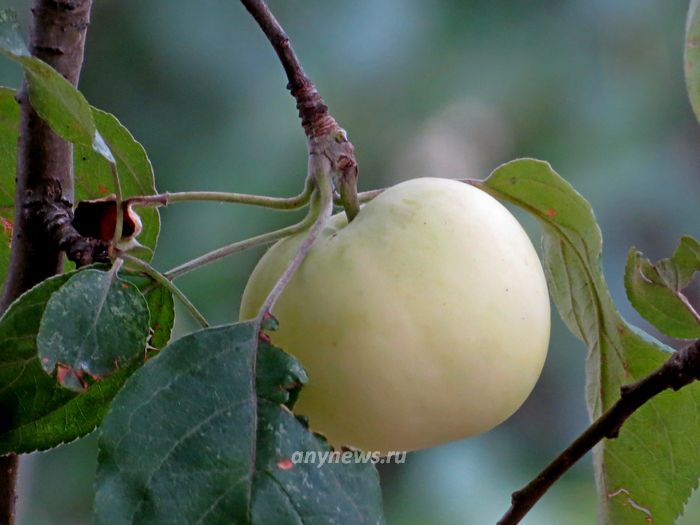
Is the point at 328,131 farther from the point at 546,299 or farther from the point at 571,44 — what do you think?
the point at 571,44

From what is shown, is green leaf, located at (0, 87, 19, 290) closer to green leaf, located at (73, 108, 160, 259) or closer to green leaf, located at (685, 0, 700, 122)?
green leaf, located at (73, 108, 160, 259)

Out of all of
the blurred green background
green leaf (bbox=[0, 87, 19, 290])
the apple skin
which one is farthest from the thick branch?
the blurred green background

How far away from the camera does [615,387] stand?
45 centimetres

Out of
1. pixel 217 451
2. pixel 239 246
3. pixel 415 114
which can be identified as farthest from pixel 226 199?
pixel 415 114

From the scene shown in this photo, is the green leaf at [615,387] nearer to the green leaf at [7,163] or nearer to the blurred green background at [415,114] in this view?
the green leaf at [7,163]

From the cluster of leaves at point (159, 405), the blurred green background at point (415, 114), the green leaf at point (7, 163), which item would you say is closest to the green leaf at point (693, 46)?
the cluster of leaves at point (159, 405)

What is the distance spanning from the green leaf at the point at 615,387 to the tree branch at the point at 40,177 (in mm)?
192

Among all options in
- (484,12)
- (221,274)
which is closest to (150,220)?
(221,274)

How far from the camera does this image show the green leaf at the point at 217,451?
1.00 ft

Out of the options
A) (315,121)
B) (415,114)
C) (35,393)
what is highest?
(315,121)

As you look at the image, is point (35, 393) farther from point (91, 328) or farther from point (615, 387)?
point (615, 387)

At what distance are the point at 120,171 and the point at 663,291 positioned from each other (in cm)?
25

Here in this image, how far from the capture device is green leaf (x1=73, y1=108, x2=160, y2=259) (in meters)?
0.46

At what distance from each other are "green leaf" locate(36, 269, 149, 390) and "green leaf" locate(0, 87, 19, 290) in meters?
0.15
